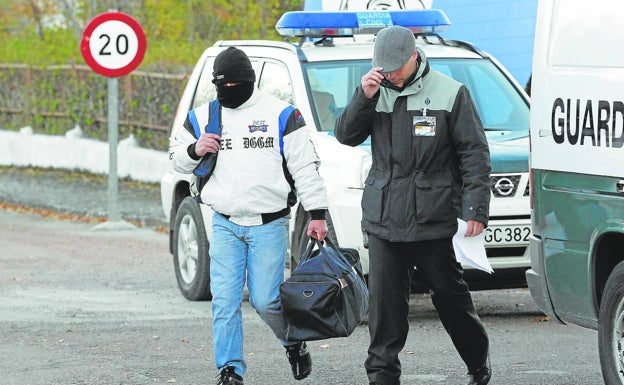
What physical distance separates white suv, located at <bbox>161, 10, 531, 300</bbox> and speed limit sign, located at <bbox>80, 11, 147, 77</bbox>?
4561 millimetres

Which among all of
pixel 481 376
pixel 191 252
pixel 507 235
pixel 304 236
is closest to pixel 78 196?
pixel 191 252

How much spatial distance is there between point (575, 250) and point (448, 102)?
0.88 metres

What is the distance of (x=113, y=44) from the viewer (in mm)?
16766

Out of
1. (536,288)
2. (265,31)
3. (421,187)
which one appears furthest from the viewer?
(265,31)

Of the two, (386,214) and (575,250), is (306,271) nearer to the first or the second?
(386,214)

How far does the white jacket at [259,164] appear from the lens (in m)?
7.82

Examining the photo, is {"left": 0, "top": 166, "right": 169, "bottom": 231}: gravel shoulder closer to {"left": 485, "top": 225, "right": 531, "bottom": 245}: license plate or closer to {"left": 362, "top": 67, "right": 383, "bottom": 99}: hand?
{"left": 485, "top": 225, "right": 531, "bottom": 245}: license plate

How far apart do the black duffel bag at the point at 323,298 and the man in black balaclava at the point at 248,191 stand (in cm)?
17

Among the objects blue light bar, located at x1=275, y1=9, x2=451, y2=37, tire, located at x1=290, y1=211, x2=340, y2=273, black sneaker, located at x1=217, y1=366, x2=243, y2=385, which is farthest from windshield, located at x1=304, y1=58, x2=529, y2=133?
black sneaker, located at x1=217, y1=366, x2=243, y2=385

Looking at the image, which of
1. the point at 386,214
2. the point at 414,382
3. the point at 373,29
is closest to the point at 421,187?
the point at 386,214

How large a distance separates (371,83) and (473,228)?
80 centimetres

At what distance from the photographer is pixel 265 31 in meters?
21.6

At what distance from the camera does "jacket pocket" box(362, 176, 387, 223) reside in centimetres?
734

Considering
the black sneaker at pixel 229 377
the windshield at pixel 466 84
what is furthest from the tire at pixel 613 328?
the windshield at pixel 466 84
